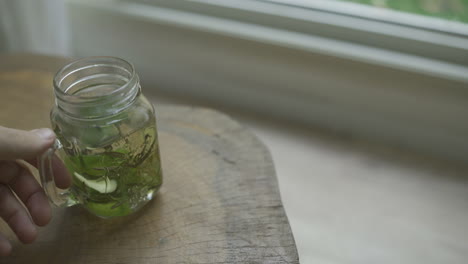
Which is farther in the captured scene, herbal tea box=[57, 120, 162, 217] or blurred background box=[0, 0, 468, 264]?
blurred background box=[0, 0, 468, 264]

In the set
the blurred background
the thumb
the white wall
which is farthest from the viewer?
the white wall

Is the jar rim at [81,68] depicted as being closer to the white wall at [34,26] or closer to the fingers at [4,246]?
the fingers at [4,246]

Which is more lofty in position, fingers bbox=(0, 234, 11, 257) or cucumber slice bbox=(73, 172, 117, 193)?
cucumber slice bbox=(73, 172, 117, 193)

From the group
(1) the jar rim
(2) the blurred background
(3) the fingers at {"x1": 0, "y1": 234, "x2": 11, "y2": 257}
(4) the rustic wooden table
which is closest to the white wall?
(2) the blurred background

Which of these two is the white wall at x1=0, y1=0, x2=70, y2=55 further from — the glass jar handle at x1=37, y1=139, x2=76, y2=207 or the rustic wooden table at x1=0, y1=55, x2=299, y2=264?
the glass jar handle at x1=37, y1=139, x2=76, y2=207

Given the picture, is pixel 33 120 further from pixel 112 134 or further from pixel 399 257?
pixel 399 257

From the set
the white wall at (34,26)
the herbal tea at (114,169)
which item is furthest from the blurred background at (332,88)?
the herbal tea at (114,169)

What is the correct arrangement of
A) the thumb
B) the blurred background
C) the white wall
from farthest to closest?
the white wall, the blurred background, the thumb
